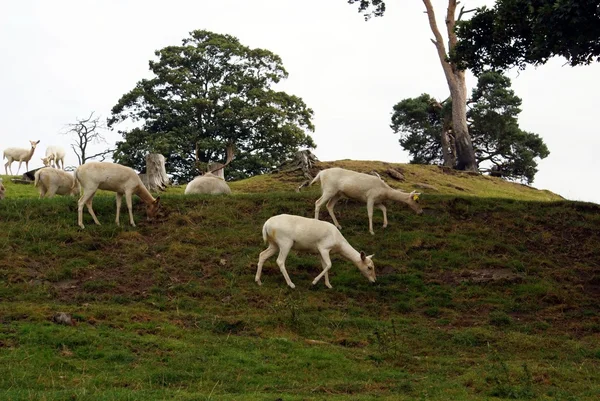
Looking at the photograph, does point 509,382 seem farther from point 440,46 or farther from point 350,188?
point 440,46

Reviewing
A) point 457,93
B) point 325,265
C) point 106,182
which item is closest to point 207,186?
point 106,182

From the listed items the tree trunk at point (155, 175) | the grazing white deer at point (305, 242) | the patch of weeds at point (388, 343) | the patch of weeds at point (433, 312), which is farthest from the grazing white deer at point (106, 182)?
the tree trunk at point (155, 175)

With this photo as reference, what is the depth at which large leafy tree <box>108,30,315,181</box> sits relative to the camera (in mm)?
42906

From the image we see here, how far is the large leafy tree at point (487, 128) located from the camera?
1697 inches

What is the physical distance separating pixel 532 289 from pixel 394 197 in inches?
187

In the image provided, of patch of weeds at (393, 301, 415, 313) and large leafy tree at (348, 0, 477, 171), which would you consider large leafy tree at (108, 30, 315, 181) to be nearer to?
large leafy tree at (348, 0, 477, 171)

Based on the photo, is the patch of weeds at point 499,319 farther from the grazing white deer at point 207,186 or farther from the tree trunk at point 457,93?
the tree trunk at point 457,93

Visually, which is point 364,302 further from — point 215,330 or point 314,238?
point 215,330

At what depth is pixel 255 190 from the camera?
28500 millimetres

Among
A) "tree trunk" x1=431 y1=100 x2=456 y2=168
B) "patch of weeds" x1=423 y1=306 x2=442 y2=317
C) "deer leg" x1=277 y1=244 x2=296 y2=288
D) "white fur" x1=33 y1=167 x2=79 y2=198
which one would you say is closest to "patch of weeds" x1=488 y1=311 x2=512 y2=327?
"patch of weeds" x1=423 y1=306 x2=442 y2=317

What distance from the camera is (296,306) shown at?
14875mm

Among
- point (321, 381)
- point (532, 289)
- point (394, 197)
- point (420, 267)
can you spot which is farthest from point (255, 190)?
point (321, 381)

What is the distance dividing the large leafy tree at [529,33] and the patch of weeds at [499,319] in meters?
6.42

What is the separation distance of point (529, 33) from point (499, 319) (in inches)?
319
